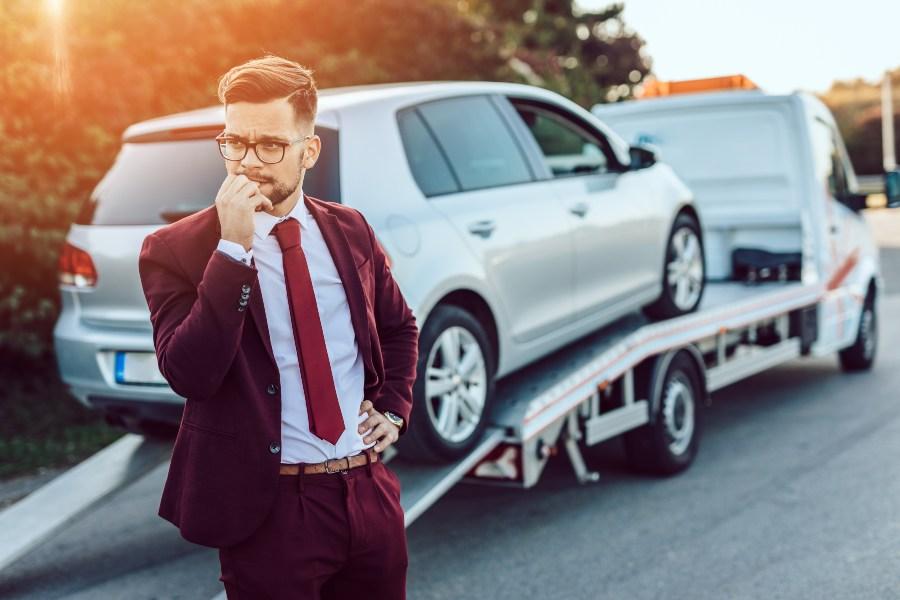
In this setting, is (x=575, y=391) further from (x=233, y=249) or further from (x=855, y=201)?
(x=855, y=201)

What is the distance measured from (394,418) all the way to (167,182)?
2429mm

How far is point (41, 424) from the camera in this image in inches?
296

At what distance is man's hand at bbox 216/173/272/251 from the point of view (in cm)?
220

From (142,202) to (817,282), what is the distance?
4985mm

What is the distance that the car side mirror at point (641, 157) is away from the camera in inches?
234

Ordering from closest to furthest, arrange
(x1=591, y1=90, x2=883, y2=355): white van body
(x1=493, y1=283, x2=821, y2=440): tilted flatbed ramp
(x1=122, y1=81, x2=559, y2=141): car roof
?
(x1=122, y1=81, x2=559, y2=141): car roof < (x1=493, y1=283, x2=821, y2=440): tilted flatbed ramp < (x1=591, y1=90, x2=883, y2=355): white van body

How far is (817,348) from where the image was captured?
781 cm

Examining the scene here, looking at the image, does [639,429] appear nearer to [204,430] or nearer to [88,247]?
[88,247]

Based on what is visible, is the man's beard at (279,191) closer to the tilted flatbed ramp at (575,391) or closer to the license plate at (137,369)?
the tilted flatbed ramp at (575,391)

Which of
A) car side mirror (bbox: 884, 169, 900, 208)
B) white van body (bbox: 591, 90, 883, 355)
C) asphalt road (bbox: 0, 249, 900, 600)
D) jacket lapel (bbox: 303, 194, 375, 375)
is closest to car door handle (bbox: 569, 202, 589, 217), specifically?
asphalt road (bbox: 0, 249, 900, 600)

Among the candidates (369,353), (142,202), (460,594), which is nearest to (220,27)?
A: (142,202)

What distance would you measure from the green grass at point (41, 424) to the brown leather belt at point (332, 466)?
187 inches

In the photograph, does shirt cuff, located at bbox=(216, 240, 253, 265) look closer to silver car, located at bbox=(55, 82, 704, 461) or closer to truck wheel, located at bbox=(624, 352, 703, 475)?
silver car, located at bbox=(55, 82, 704, 461)

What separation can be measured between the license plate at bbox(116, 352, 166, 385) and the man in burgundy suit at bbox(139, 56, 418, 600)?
2165 mm
